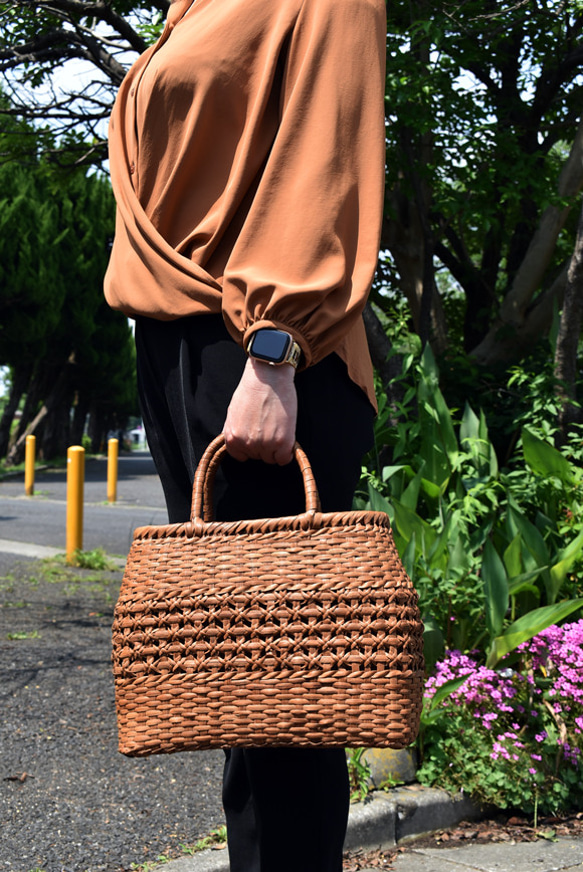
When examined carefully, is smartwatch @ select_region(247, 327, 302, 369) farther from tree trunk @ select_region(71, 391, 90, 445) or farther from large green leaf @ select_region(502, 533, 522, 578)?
tree trunk @ select_region(71, 391, 90, 445)

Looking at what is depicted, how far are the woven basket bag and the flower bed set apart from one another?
169 centimetres

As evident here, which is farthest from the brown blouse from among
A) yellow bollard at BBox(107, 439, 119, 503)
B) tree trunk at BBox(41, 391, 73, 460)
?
tree trunk at BBox(41, 391, 73, 460)

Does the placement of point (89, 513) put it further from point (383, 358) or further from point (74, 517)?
point (383, 358)

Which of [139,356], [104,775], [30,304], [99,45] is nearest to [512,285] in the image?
[99,45]

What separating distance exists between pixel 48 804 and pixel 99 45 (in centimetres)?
446

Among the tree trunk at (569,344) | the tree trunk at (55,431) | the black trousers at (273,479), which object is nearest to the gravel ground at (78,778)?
the black trousers at (273,479)

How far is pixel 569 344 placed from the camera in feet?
14.6

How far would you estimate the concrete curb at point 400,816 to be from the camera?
2.65 meters

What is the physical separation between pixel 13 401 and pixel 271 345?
1199 inches

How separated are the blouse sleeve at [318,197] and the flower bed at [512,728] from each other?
181 centimetres

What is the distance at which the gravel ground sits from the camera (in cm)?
252

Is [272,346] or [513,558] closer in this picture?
[272,346]

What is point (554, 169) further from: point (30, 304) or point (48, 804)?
point (30, 304)

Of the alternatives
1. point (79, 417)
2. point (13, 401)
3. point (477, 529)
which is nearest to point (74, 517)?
point (477, 529)
